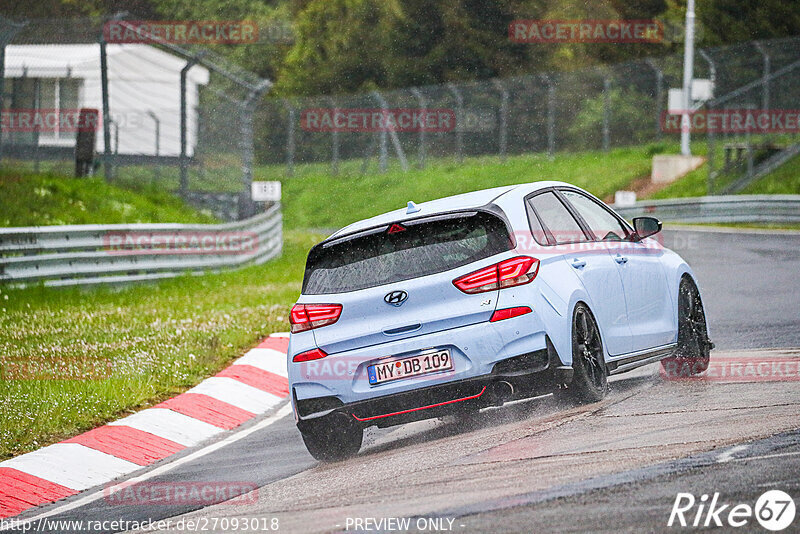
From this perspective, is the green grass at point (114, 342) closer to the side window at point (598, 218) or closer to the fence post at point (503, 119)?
the side window at point (598, 218)

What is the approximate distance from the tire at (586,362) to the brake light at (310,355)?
141 cm

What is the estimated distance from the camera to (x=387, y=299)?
7.62 meters

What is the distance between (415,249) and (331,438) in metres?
1.26

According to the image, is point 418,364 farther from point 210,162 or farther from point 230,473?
point 210,162

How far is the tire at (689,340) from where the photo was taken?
9609mm

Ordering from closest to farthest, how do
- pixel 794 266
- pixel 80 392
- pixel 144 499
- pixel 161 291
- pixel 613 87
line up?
1. pixel 144 499
2. pixel 80 392
3. pixel 794 266
4. pixel 161 291
5. pixel 613 87

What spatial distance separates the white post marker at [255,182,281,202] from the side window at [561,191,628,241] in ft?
61.2

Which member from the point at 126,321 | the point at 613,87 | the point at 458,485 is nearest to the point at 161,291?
the point at 126,321

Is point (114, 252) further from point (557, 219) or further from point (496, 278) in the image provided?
point (496, 278)

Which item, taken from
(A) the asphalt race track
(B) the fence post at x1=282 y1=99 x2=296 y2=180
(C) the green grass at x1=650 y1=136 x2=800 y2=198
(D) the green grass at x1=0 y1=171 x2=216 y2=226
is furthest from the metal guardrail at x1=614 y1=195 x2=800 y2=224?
(A) the asphalt race track

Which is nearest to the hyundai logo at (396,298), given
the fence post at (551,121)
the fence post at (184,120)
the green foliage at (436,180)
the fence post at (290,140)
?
the fence post at (184,120)

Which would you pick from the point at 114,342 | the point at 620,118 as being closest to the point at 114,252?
the point at 114,342

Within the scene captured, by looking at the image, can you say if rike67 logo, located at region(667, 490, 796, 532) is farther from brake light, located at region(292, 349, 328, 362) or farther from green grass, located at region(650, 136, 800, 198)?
green grass, located at region(650, 136, 800, 198)

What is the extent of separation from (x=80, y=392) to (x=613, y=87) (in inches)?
1508
